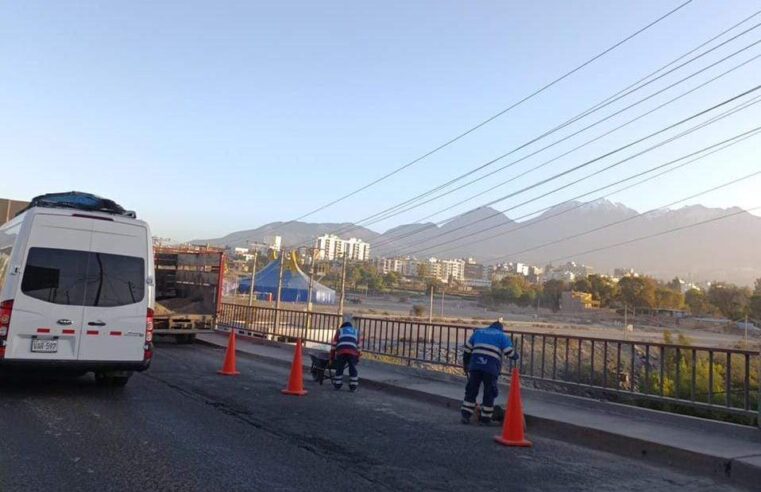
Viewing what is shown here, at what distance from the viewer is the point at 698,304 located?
93438mm

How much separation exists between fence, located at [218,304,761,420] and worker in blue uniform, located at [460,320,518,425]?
156 cm

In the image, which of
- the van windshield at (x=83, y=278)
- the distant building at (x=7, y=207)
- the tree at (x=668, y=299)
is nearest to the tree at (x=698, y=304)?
the tree at (x=668, y=299)

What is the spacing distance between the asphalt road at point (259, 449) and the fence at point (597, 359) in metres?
2.24

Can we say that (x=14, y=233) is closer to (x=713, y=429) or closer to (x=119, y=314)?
(x=119, y=314)

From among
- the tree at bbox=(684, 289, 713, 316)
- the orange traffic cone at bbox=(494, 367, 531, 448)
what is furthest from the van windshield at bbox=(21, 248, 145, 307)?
the tree at bbox=(684, 289, 713, 316)

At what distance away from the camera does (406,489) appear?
18.5 feet

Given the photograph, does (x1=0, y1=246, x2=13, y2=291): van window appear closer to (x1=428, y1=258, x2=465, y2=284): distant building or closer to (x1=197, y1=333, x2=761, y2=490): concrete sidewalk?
(x1=197, y1=333, x2=761, y2=490): concrete sidewalk

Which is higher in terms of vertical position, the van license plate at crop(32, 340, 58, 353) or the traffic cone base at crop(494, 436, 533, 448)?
the van license plate at crop(32, 340, 58, 353)

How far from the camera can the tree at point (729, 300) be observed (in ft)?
246

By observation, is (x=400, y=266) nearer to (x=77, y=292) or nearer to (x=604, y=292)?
(x=604, y=292)

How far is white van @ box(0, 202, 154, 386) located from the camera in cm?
887

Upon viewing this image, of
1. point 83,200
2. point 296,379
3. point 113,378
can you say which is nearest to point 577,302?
point 296,379

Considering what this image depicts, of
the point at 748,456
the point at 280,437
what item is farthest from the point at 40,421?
the point at 748,456

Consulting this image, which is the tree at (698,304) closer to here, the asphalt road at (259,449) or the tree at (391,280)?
the tree at (391,280)
